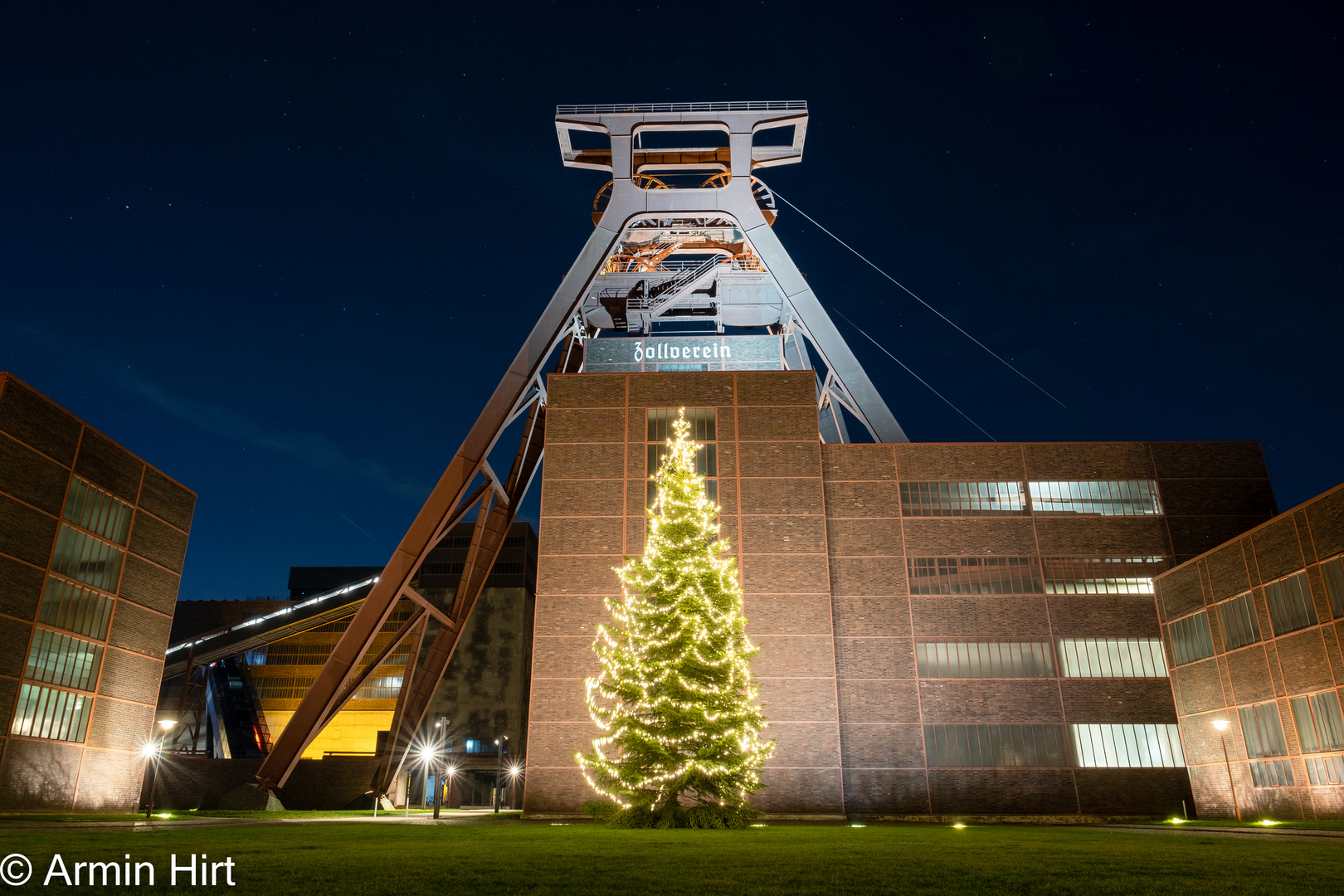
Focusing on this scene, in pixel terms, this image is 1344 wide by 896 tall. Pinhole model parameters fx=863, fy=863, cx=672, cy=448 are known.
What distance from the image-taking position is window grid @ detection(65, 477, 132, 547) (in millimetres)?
29016

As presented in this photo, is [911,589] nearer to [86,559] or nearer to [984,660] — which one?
[984,660]

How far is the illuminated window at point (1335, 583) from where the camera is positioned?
23.0 metres

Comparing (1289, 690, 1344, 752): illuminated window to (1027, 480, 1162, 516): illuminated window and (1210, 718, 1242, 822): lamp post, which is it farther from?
(1027, 480, 1162, 516): illuminated window

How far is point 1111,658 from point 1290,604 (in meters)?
8.30

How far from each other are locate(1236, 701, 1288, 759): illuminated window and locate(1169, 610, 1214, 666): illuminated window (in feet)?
8.33

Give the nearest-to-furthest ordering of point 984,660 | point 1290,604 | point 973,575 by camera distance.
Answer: point 1290,604 < point 984,660 < point 973,575

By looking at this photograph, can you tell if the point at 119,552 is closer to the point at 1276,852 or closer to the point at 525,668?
the point at 1276,852

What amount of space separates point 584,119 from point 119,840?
33.7 meters

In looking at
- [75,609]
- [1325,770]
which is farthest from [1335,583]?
[75,609]

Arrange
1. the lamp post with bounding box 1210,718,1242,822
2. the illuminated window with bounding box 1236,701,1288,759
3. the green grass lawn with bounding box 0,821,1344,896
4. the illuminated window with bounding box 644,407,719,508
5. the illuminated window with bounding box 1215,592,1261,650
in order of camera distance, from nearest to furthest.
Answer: the green grass lawn with bounding box 0,821,1344,896
the illuminated window with bounding box 1236,701,1288,759
the lamp post with bounding box 1210,718,1242,822
the illuminated window with bounding box 1215,592,1261,650
the illuminated window with bounding box 644,407,719,508

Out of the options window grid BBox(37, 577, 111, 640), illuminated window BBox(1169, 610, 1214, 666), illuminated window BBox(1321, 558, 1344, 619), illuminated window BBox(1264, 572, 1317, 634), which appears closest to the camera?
illuminated window BBox(1321, 558, 1344, 619)

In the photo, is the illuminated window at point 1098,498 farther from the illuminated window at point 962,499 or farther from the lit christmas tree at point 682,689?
the lit christmas tree at point 682,689

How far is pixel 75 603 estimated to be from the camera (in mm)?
29203

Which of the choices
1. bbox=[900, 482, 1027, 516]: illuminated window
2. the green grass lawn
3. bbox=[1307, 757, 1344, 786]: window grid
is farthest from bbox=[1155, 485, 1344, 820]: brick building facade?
the green grass lawn
